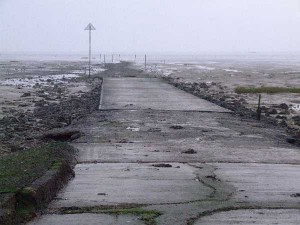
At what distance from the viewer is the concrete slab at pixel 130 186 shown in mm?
7340

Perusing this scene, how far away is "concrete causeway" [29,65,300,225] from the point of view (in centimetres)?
669

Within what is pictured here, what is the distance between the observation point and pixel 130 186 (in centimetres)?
814

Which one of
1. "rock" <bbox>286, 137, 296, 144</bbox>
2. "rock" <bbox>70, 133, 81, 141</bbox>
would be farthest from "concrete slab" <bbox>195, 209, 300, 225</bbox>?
"rock" <bbox>70, 133, 81, 141</bbox>

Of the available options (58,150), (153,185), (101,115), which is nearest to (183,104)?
(101,115)

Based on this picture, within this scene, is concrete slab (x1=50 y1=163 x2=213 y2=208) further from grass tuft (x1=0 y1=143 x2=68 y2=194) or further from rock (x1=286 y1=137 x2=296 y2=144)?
rock (x1=286 y1=137 x2=296 y2=144)

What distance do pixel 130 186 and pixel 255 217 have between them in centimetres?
220

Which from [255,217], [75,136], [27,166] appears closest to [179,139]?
[75,136]

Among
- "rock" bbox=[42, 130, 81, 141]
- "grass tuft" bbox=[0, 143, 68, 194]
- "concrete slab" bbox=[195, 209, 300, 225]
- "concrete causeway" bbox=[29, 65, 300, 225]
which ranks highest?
"grass tuft" bbox=[0, 143, 68, 194]

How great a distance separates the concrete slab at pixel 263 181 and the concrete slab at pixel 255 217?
45 cm

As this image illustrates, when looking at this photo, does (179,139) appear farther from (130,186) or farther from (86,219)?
(86,219)

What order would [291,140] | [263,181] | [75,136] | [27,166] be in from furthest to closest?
[291,140] → [75,136] → [263,181] → [27,166]

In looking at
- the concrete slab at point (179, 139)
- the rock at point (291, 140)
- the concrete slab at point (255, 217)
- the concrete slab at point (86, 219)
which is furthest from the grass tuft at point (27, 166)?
the rock at point (291, 140)

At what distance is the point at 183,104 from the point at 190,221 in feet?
52.5

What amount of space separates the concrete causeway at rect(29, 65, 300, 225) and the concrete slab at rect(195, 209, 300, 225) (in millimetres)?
12
